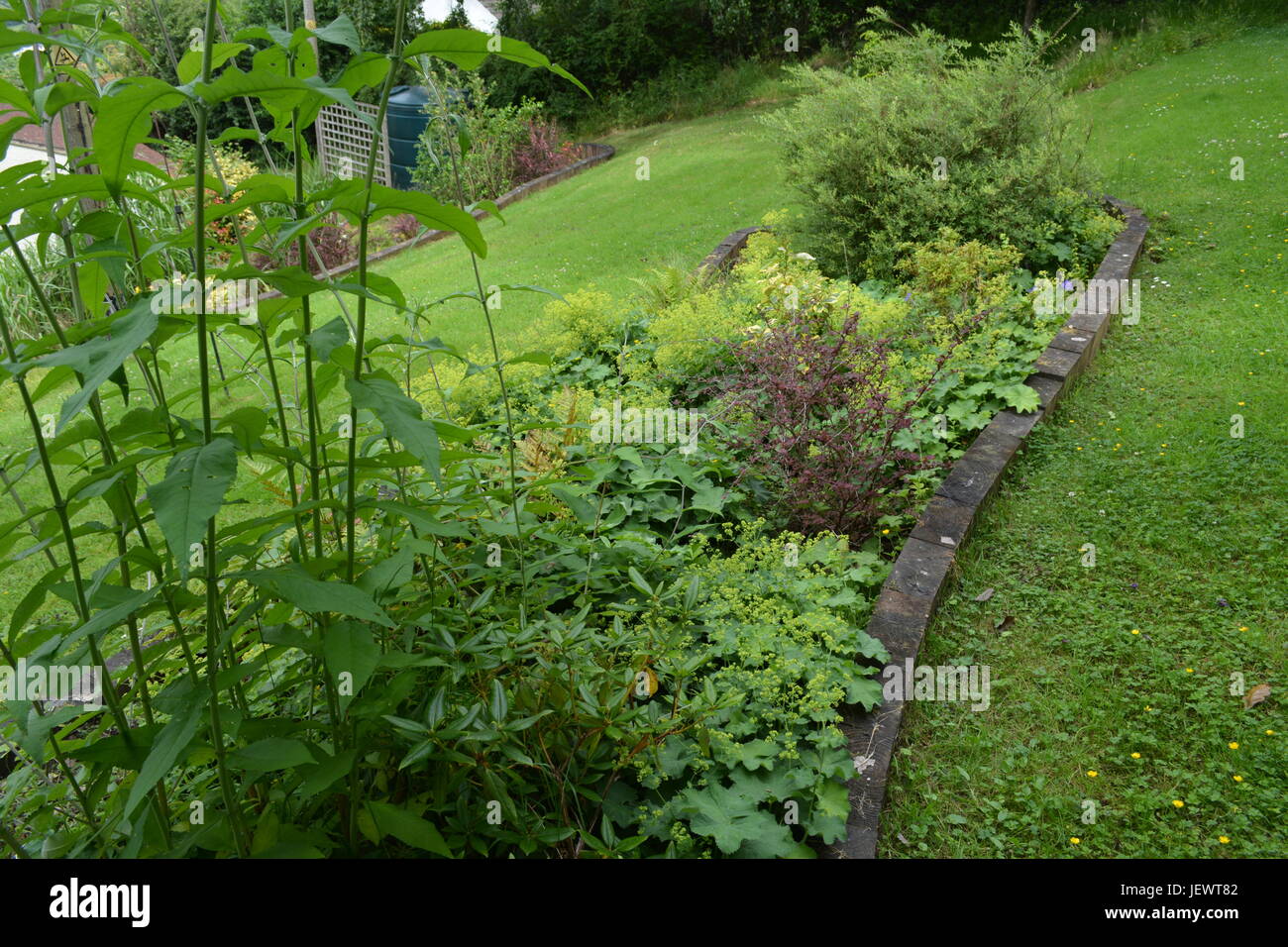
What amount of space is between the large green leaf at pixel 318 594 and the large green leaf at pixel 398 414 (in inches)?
8.7

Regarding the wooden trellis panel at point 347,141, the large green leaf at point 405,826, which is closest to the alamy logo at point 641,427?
the large green leaf at point 405,826

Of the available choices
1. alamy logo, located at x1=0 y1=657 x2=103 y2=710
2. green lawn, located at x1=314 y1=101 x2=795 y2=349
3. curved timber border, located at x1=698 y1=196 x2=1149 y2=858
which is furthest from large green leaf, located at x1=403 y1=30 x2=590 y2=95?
green lawn, located at x1=314 y1=101 x2=795 y2=349

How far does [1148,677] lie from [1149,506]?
3.47 feet

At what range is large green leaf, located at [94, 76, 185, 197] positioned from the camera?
112cm

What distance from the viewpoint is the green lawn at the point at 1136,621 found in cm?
246

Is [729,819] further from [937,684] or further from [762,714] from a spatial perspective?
[937,684]

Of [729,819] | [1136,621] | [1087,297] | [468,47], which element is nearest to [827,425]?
[1136,621]

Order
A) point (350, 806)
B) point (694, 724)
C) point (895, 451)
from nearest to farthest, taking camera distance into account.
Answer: point (350, 806) < point (694, 724) < point (895, 451)

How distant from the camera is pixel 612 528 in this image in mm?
3232

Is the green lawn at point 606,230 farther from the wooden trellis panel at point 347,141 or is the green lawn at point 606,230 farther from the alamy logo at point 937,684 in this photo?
the alamy logo at point 937,684

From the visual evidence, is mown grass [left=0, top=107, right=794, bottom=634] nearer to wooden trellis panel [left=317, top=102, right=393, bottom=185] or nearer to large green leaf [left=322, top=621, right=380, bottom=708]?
large green leaf [left=322, top=621, right=380, bottom=708]
